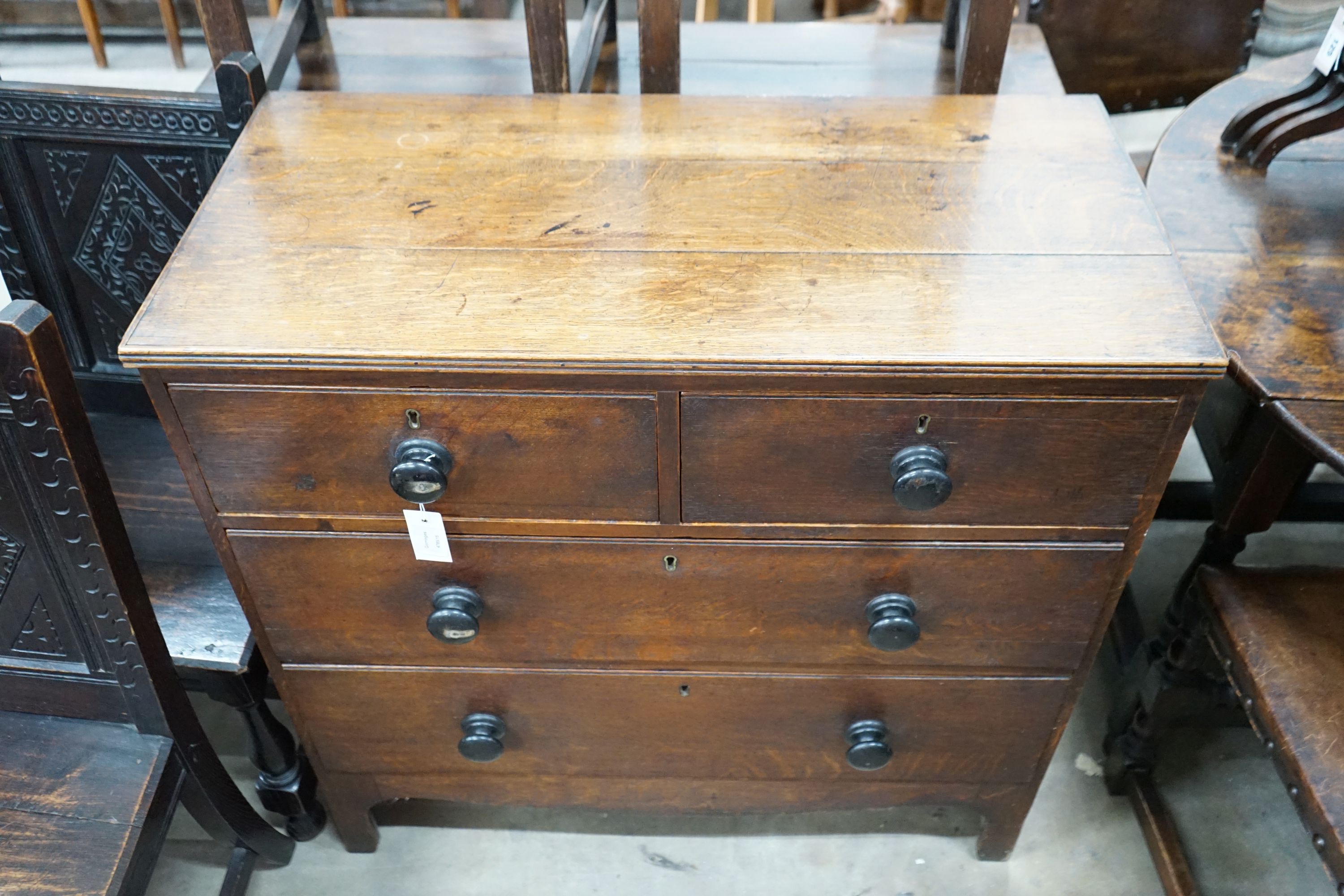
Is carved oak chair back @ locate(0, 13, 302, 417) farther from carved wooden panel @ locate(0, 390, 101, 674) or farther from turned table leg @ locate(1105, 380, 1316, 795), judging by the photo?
turned table leg @ locate(1105, 380, 1316, 795)

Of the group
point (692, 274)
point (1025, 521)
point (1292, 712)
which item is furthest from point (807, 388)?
point (1292, 712)

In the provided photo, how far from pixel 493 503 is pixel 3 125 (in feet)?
2.65

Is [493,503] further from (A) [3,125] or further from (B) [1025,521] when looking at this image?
(A) [3,125]

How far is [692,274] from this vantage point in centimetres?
95

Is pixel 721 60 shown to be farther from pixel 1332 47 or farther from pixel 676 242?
pixel 1332 47

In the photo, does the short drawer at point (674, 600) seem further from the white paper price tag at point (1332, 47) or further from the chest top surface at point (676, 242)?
the white paper price tag at point (1332, 47)

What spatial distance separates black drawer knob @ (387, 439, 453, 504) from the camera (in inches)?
36.0

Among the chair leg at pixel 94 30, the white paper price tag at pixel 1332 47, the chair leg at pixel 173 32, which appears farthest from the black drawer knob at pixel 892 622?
the chair leg at pixel 94 30

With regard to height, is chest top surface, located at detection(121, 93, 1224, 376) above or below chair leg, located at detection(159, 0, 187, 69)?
above

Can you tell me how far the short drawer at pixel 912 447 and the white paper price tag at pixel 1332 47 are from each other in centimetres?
70

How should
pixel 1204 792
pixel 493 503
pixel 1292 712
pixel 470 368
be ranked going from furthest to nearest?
1. pixel 1204 792
2. pixel 1292 712
3. pixel 493 503
4. pixel 470 368

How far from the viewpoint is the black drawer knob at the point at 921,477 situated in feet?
2.99

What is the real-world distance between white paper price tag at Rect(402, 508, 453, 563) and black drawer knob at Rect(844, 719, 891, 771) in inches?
20.8

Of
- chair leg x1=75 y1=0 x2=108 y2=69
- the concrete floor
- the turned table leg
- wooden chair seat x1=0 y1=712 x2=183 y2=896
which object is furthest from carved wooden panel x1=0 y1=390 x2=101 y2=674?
chair leg x1=75 y1=0 x2=108 y2=69
